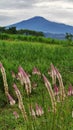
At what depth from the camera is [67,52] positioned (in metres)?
17.0

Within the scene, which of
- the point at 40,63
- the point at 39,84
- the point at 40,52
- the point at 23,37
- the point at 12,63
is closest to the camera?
the point at 39,84

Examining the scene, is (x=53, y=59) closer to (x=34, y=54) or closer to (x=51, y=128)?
(x=34, y=54)

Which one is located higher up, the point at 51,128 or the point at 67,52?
the point at 51,128

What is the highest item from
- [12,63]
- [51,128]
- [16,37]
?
[51,128]

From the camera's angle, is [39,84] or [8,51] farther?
[8,51]

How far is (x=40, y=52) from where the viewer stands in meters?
16.0

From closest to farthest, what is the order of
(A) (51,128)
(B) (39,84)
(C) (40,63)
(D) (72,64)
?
(A) (51,128) → (B) (39,84) → (C) (40,63) → (D) (72,64)

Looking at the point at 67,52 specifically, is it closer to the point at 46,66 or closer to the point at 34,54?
the point at 34,54

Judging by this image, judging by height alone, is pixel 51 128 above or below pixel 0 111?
above

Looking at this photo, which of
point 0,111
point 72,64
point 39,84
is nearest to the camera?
point 0,111

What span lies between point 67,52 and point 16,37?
33.3ft

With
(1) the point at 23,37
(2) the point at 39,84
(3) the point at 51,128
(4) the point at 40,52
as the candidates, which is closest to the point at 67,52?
(4) the point at 40,52

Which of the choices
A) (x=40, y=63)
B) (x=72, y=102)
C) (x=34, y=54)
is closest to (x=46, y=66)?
(x=40, y=63)

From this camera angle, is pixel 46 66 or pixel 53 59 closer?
pixel 46 66
